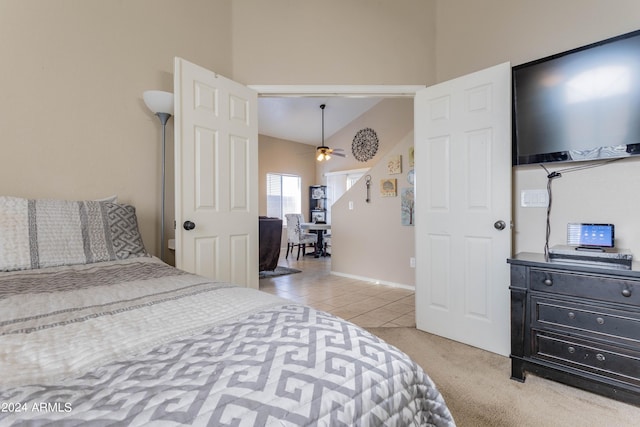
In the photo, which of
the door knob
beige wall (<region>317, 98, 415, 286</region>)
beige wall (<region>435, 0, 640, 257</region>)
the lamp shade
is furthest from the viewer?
beige wall (<region>317, 98, 415, 286</region>)

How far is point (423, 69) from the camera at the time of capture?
2.88 m

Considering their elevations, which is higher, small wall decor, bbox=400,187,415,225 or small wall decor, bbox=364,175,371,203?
small wall decor, bbox=364,175,371,203

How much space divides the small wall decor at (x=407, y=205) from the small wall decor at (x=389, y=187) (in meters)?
0.12

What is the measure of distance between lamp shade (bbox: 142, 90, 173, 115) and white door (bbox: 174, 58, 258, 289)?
84mm

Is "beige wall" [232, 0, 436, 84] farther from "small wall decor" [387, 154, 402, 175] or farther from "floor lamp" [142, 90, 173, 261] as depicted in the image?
"small wall decor" [387, 154, 402, 175]

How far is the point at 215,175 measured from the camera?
7.94ft

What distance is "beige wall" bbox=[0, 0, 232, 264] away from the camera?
180 cm

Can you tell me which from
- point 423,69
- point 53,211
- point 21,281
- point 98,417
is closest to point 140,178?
point 53,211

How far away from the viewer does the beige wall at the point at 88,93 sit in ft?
5.90

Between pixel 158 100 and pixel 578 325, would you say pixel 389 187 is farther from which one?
pixel 158 100

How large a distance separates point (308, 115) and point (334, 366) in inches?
278

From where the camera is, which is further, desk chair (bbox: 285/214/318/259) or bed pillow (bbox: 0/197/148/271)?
desk chair (bbox: 285/214/318/259)

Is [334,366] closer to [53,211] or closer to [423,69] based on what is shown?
[53,211]

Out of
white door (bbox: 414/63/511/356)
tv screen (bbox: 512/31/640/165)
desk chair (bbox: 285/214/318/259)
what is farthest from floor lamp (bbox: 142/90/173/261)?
desk chair (bbox: 285/214/318/259)
